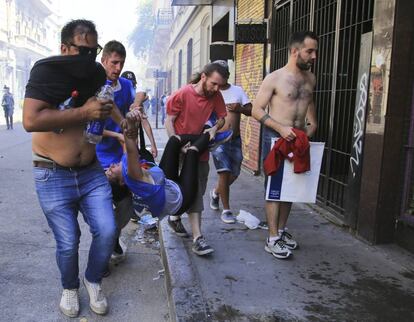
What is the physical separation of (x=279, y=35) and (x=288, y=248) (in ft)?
15.1

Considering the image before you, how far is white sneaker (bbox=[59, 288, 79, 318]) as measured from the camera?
10.7 ft

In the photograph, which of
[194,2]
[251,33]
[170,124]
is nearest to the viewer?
[170,124]

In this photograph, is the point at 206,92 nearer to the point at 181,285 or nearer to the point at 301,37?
the point at 301,37

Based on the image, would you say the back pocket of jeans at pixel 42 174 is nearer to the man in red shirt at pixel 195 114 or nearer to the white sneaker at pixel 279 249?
the man in red shirt at pixel 195 114

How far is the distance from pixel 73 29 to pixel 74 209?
3.78 ft

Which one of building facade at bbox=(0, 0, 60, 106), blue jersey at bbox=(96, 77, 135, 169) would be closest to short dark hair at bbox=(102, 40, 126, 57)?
blue jersey at bbox=(96, 77, 135, 169)

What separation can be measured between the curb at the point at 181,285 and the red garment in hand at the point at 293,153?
106cm

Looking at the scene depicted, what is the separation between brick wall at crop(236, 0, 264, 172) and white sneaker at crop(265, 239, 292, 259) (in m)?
4.36

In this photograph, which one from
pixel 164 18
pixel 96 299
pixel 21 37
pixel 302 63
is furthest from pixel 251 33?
A: pixel 21 37

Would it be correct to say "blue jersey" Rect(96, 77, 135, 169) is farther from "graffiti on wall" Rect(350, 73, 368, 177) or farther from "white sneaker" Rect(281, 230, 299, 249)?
"graffiti on wall" Rect(350, 73, 368, 177)

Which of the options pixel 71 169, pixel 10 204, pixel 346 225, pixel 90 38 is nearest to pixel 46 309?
pixel 71 169

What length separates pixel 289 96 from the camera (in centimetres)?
411

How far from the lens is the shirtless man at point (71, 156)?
107 inches

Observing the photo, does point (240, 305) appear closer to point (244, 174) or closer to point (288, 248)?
point (288, 248)
